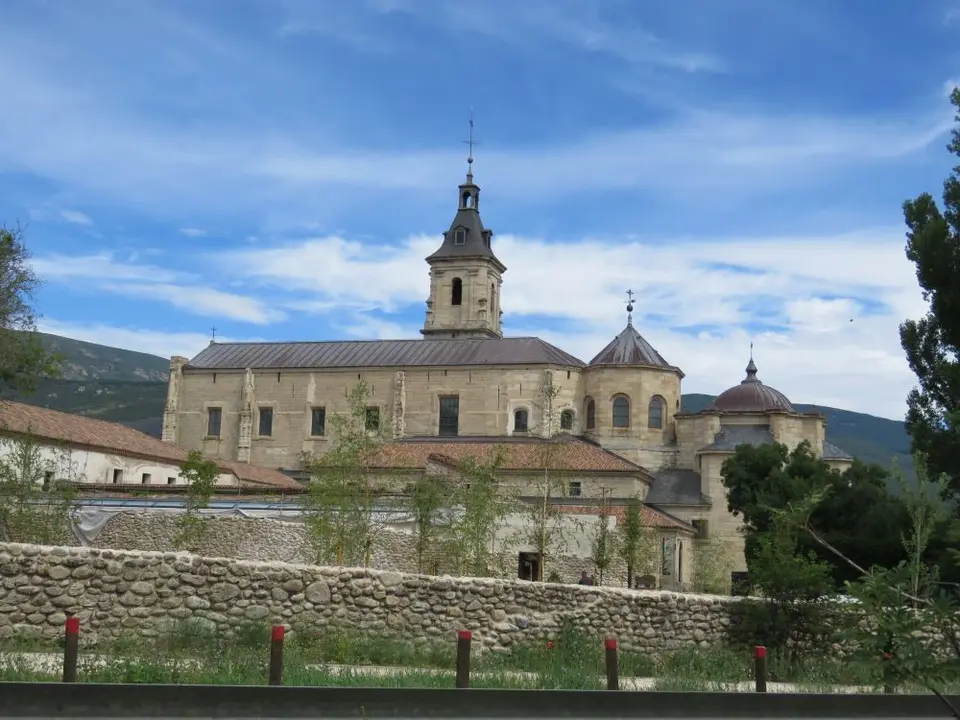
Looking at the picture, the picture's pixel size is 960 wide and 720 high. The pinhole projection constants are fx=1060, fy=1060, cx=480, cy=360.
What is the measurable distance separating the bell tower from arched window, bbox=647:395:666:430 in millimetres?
19265

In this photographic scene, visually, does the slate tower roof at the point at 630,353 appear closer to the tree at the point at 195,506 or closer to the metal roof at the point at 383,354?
the metal roof at the point at 383,354

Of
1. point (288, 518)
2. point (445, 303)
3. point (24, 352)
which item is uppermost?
point (445, 303)

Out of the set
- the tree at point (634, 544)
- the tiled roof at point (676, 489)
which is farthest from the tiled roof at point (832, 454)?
the tree at point (634, 544)

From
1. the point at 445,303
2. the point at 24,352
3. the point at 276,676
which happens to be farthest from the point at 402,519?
the point at 445,303

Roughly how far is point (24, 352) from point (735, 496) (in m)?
25.9

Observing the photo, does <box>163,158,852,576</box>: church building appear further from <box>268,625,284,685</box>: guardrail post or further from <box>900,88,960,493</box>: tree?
<box>268,625,284,685</box>: guardrail post

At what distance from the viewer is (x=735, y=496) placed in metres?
38.8

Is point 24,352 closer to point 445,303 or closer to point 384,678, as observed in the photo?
point 384,678

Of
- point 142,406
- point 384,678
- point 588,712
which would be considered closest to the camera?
point 588,712

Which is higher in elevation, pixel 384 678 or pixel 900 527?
pixel 900 527

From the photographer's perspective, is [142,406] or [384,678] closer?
[384,678]

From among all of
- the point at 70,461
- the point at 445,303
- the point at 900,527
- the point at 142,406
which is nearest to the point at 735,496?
the point at 900,527

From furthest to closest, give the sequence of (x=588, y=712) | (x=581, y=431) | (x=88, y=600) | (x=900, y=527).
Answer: (x=581, y=431) → (x=900, y=527) → (x=88, y=600) → (x=588, y=712)

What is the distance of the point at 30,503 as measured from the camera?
2416cm
